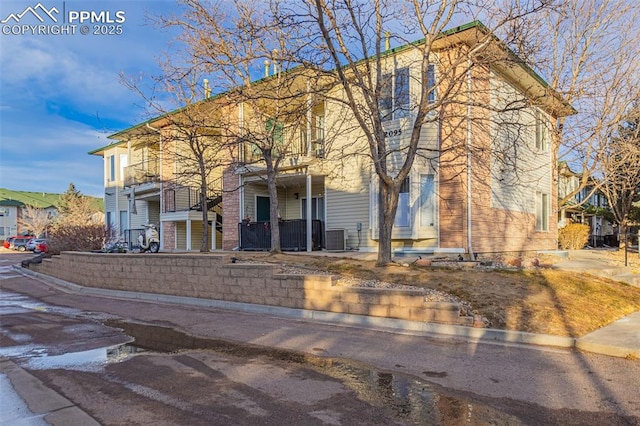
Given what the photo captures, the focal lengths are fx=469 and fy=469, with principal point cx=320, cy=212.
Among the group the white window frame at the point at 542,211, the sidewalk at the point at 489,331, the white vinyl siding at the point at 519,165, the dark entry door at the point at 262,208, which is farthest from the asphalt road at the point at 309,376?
the white window frame at the point at 542,211

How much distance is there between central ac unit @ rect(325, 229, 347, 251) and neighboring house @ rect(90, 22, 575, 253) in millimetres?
37

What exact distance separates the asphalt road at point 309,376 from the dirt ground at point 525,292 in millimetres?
1067

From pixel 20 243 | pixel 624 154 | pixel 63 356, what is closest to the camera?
pixel 63 356

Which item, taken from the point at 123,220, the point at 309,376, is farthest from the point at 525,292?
the point at 123,220

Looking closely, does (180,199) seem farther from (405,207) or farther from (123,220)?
(405,207)

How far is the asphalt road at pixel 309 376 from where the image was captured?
438 cm

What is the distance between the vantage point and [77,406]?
4629 mm

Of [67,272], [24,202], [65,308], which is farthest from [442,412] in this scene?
[24,202]

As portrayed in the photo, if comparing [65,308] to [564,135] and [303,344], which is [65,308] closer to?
[303,344]

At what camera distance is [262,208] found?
22141 millimetres

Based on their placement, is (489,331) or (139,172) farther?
(139,172)

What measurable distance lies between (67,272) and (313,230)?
9.26 meters

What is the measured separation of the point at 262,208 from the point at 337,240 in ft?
19.4

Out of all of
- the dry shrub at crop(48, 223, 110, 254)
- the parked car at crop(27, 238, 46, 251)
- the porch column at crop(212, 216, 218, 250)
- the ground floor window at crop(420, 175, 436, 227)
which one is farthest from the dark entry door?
the parked car at crop(27, 238, 46, 251)
